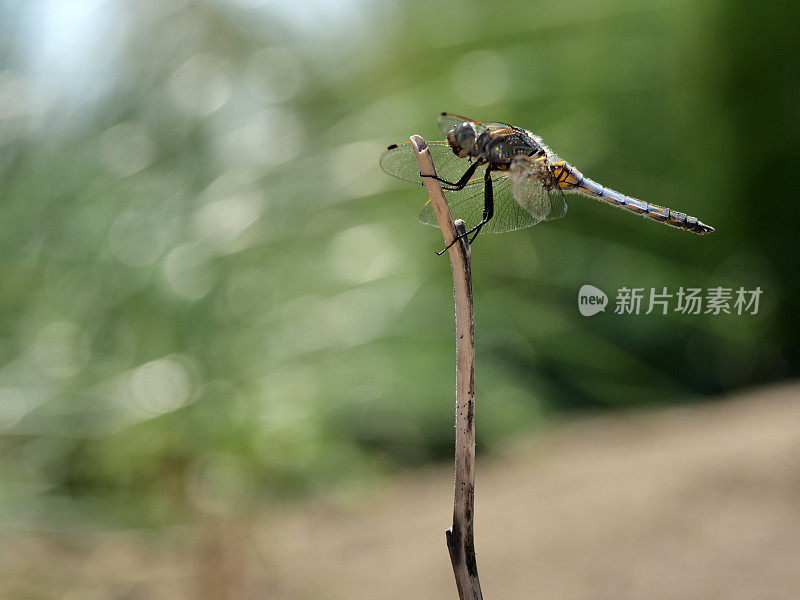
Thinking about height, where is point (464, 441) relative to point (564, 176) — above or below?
below

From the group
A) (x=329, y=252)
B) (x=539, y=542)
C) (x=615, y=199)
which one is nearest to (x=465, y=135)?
(x=615, y=199)

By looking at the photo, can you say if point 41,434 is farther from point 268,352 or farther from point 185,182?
point 185,182

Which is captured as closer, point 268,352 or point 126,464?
point 126,464

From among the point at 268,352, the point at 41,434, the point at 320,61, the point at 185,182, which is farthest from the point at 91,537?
the point at 320,61

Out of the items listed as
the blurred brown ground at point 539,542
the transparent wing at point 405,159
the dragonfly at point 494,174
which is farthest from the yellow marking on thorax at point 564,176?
the blurred brown ground at point 539,542

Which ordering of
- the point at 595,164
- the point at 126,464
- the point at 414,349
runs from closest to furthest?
the point at 126,464 < the point at 414,349 < the point at 595,164

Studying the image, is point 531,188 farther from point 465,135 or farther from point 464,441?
point 464,441
